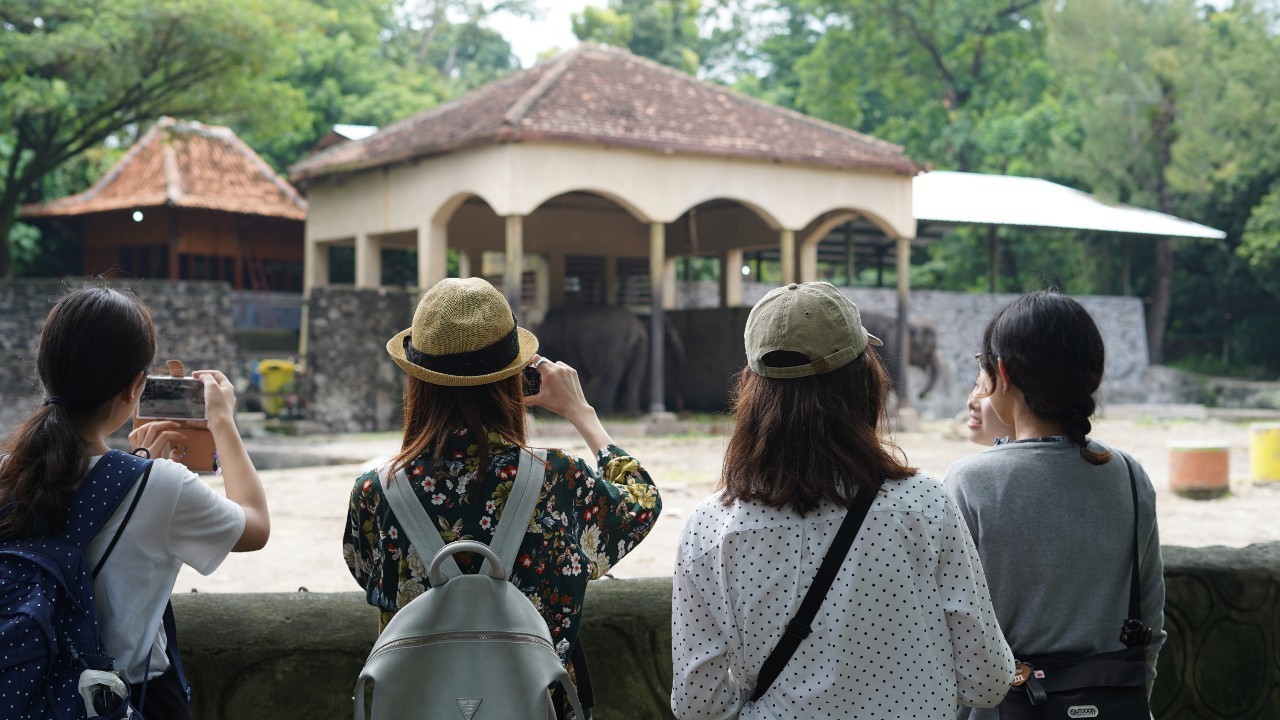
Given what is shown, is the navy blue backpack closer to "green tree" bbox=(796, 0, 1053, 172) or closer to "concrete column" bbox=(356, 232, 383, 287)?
"concrete column" bbox=(356, 232, 383, 287)

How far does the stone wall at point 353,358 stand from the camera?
56.1 ft

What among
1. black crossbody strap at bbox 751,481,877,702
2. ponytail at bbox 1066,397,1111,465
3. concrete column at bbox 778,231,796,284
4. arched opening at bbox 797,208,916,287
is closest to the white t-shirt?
black crossbody strap at bbox 751,481,877,702

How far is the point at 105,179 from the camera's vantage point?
907 inches

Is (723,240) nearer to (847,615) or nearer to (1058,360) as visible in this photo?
(1058,360)

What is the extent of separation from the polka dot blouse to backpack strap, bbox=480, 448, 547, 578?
0.25 meters

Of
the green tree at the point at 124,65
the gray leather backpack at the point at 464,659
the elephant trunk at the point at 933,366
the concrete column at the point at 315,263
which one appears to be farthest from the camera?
the elephant trunk at the point at 933,366

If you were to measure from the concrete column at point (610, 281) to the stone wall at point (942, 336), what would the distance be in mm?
1556

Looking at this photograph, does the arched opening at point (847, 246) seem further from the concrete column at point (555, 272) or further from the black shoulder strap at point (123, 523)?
the black shoulder strap at point (123, 523)

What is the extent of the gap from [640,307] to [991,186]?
7558 millimetres

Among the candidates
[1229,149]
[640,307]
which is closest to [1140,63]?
[1229,149]

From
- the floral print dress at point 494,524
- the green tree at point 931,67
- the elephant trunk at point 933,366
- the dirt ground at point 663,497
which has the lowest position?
the dirt ground at point 663,497

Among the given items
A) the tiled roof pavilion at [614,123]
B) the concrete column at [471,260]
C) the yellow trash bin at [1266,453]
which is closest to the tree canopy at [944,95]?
the tiled roof pavilion at [614,123]

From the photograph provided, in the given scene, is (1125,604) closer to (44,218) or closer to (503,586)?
(503,586)

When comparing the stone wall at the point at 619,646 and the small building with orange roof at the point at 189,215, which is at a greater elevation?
the small building with orange roof at the point at 189,215
